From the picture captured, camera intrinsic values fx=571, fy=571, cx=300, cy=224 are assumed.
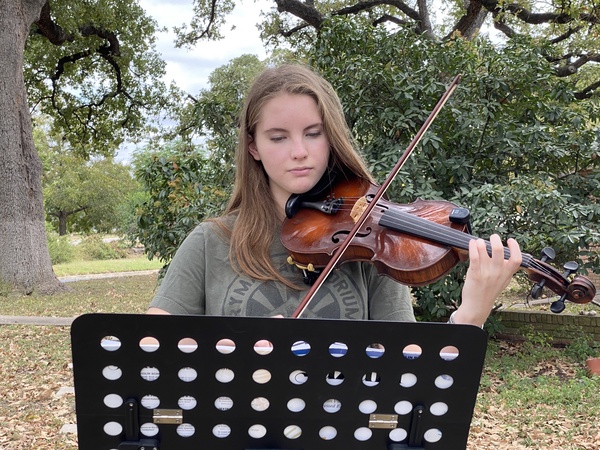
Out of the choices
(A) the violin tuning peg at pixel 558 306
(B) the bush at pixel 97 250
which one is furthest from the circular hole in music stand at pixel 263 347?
(B) the bush at pixel 97 250

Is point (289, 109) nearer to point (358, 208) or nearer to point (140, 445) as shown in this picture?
point (358, 208)

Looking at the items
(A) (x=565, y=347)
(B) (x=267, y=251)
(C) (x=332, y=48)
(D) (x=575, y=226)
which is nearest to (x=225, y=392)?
(B) (x=267, y=251)

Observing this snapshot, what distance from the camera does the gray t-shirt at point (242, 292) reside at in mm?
1615

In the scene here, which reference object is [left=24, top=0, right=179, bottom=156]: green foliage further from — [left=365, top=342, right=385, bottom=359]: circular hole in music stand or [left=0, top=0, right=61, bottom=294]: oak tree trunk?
[left=365, top=342, right=385, bottom=359]: circular hole in music stand

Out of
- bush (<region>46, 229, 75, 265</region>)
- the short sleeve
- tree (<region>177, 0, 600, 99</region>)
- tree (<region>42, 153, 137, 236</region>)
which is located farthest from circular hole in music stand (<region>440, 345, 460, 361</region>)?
tree (<region>42, 153, 137, 236</region>)

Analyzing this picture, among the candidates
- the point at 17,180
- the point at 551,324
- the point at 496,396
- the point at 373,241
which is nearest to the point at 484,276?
the point at 373,241

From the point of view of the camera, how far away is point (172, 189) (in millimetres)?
5078

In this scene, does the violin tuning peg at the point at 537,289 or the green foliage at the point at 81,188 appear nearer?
the violin tuning peg at the point at 537,289

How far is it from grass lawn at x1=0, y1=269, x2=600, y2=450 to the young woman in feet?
7.56

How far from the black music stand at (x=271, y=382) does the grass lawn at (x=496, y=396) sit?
2.72 m

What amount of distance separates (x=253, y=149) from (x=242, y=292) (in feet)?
1.56

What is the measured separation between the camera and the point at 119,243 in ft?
79.6

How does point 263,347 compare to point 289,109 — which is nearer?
point 263,347

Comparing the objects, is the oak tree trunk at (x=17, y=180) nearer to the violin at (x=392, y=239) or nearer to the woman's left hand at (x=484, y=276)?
the violin at (x=392, y=239)
